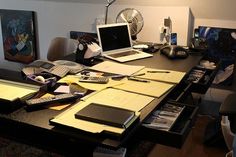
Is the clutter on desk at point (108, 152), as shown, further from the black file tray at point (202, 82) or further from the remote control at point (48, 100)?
the black file tray at point (202, 82)

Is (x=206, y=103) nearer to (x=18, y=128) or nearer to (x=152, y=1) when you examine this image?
(x=152, y=1)

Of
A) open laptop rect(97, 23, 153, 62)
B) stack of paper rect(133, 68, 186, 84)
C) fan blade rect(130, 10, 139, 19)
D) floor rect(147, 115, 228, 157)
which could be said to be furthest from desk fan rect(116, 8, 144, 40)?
floor rect(147, 115, 228, 157)

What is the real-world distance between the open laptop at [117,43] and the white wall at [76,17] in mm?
551

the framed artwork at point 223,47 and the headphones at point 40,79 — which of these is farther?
the framed artwork at point 223,47

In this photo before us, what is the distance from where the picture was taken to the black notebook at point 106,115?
106 cm

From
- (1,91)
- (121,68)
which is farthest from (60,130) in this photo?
(121,68)

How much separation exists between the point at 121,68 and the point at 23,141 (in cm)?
83

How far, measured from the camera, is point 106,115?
3.67ft

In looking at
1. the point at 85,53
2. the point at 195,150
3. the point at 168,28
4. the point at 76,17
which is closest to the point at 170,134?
the point at 85,53

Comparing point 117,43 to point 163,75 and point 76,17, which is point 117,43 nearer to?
point 163,75

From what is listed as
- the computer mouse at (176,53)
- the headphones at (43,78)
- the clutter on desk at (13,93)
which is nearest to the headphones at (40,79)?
the headphones at (43,78)

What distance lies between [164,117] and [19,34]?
288cm

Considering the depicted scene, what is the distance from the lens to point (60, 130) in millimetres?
1088

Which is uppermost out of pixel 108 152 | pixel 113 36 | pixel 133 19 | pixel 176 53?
pixel 133 19
